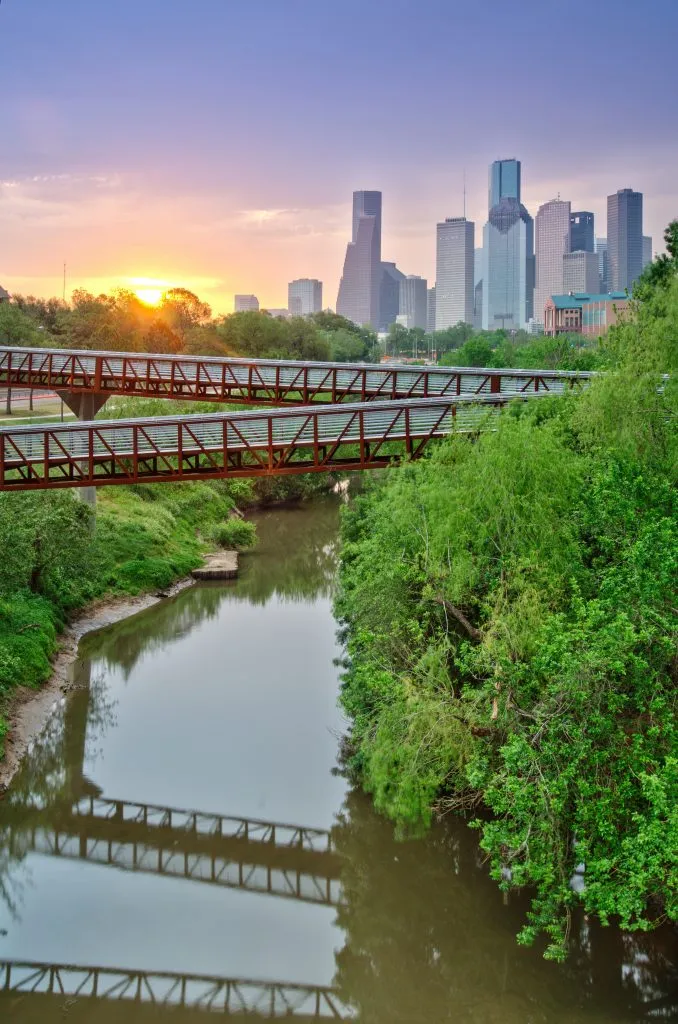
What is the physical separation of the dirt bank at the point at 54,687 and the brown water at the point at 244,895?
402 millimetres

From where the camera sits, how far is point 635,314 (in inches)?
1265

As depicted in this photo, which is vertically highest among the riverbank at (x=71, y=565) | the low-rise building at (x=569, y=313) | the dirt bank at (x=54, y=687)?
the low-rise building at (x=569, y=313)

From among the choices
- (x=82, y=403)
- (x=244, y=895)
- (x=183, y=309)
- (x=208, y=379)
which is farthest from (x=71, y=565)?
(x=183, y=309)

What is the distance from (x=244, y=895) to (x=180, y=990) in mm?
3026

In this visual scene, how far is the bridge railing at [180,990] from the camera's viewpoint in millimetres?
16234

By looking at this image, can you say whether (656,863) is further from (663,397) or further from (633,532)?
(663,397)

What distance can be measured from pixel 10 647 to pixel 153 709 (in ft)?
14.4

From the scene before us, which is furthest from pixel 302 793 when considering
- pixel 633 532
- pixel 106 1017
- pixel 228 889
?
pixel 633 532

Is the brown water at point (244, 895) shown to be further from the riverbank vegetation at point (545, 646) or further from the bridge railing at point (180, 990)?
the riverbank vegetation at point (545, 646)

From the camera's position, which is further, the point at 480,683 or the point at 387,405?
the point at 387,405

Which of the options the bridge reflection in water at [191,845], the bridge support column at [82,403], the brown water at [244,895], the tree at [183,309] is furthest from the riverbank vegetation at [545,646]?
the tree at [183,309]

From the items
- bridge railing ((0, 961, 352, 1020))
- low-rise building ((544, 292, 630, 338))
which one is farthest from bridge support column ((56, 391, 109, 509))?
low-rise building ((544, 292, 630, 338))

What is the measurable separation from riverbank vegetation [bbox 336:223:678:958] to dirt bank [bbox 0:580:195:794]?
8238 millimetres

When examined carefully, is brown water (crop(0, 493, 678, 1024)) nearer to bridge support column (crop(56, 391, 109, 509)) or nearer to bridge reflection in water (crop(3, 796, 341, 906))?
bridge reflection in water (crop(3, 796, 341, 906))
